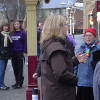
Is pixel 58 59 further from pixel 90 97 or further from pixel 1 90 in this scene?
pixel 1 90

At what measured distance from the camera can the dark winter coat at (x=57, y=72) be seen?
4598mm

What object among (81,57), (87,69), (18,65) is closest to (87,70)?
(87,69)

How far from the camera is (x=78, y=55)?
5773mm

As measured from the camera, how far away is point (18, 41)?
1058cm

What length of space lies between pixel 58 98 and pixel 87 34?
156cm

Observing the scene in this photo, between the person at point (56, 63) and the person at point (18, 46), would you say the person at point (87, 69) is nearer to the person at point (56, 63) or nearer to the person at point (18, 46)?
the person at point (56, 63)

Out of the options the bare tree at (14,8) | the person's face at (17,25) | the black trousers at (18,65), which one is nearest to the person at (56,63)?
the person's face at (17,25)

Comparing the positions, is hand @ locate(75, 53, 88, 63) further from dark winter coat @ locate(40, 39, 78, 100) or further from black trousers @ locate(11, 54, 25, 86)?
black trousers @ locate(11, 54, 25, 86)

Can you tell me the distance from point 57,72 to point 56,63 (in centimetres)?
9

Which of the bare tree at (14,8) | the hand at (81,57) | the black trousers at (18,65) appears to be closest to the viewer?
the hand at (81,57)

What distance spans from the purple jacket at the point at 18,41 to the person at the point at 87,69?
15.1 feet

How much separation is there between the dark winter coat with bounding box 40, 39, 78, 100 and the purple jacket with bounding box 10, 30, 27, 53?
5781mm

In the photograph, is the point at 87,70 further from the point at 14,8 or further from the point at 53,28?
the point at 14,8

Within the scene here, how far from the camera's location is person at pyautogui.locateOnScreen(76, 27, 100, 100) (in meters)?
5.94
